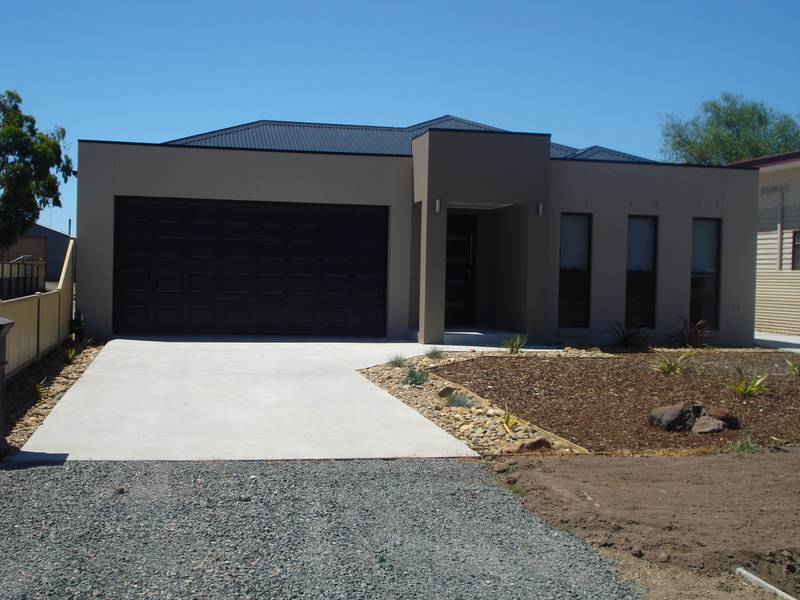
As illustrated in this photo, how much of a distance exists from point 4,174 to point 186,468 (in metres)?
27.3

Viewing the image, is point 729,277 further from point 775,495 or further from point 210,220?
point 775,495

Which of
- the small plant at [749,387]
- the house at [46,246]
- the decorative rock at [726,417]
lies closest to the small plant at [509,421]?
the decorative rock at [726,417]

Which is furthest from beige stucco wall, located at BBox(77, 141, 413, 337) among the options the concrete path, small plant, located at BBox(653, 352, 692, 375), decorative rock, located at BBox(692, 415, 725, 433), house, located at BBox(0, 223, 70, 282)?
house, located at BBox(0, 223, 70, 282)

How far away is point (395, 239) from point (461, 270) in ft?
8.15

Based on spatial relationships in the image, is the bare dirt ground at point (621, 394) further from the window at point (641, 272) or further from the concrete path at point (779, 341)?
the concrete path at point (779, 341)

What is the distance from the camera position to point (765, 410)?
34.5 feet

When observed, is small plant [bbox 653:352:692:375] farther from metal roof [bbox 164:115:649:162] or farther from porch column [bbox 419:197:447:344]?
metal roof [bbox 164:115:649:162]

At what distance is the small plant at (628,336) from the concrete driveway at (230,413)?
5.70 meters

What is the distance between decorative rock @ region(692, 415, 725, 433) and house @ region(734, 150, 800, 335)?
50.8 ft

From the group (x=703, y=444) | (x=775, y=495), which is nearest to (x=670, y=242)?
(x=703, y=444)

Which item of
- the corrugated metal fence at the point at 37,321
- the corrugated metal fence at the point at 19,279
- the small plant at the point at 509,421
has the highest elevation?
the corrugated metal fence at the point at 19,279

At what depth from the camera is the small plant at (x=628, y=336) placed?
59.0 ft

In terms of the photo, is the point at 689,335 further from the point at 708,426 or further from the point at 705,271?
the point at 708,426

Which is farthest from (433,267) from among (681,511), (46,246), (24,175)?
(46,246)
